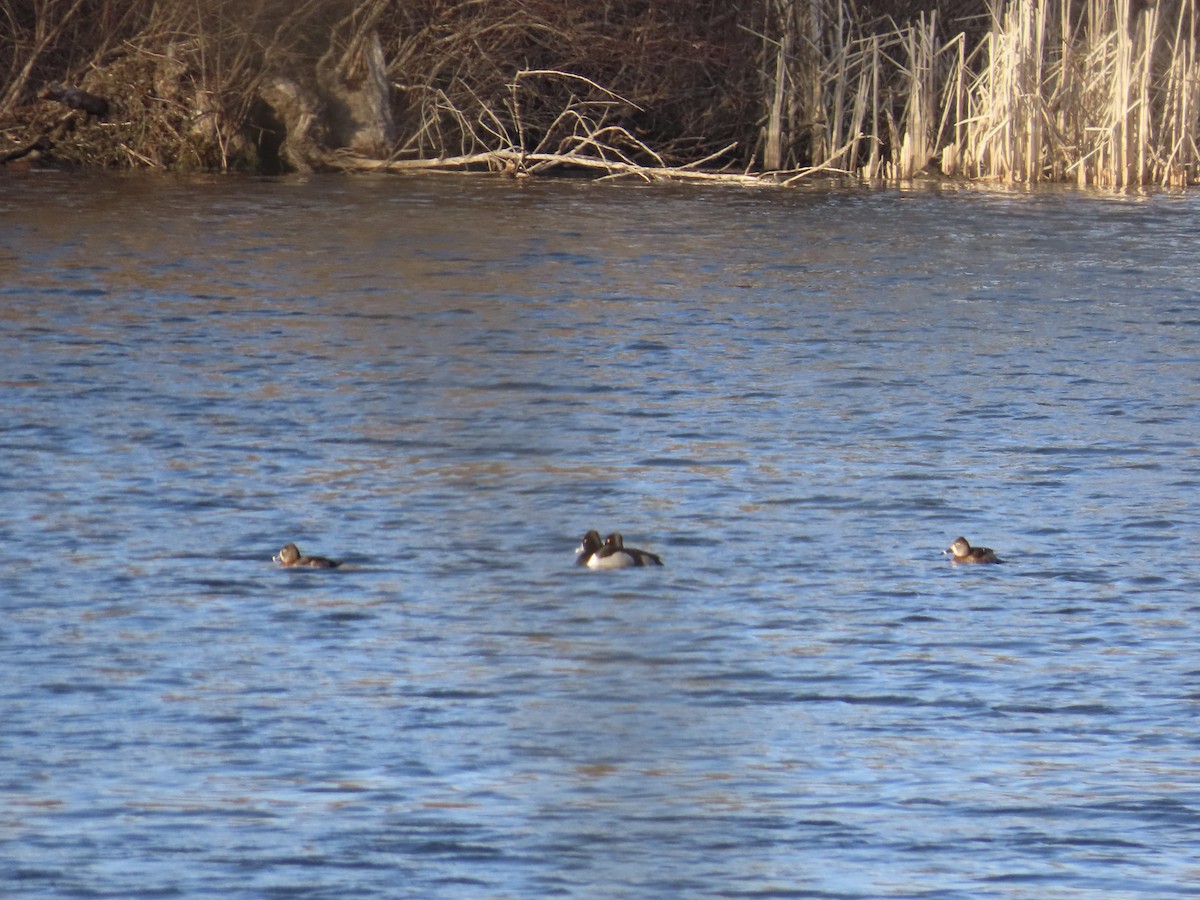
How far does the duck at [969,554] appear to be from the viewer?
8.53 metres

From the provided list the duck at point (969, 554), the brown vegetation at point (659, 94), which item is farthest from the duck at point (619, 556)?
the brown vegetation at point (659, 94)

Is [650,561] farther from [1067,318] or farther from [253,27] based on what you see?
[1067,318]

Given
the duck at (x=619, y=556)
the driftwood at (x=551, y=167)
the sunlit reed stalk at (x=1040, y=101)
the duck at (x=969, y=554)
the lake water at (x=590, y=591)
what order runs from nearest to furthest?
1. the lake water at (x=590, y=591)
2. the duck at (x=619, y=556)
3. the duck at (x=969, y=554)
4. the sunlit reed stalk at (x=1040, y=101)
5. the driftwood at (x=551, y=167)

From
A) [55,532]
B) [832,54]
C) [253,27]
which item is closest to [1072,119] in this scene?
[832,54]

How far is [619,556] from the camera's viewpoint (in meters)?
7.50

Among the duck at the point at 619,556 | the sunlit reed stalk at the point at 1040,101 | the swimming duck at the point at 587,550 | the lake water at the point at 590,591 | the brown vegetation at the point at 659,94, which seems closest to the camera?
the lake water at the point at 590,591

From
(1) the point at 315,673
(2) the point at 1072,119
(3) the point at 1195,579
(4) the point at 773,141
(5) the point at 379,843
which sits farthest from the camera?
(4) the point at 773,141

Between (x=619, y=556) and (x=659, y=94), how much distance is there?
62.6 feet

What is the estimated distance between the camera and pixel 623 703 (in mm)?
2631

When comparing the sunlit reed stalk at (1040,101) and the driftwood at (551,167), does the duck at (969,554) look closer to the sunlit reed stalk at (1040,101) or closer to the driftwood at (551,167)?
the sunlit reed stalk at (1040,101)

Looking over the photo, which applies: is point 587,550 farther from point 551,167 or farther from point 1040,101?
point 551,167

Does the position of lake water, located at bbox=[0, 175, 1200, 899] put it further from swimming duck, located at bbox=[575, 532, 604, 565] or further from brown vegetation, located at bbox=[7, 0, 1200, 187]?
brown vegetation, located at bbox=[7, 0, 1200, 187]

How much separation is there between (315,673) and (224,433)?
3691 mm

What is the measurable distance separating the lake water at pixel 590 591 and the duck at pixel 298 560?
0.10 meters
